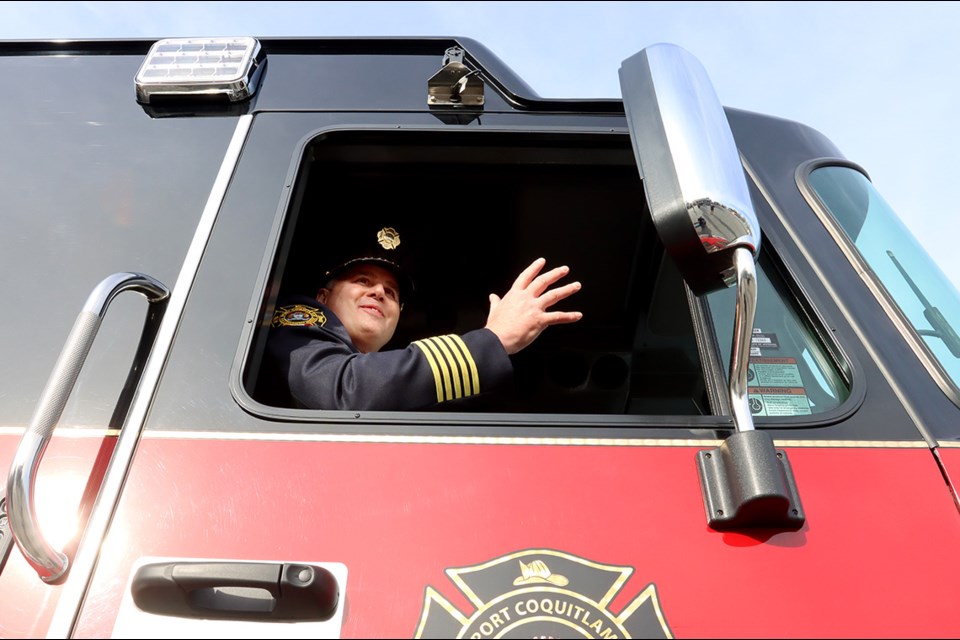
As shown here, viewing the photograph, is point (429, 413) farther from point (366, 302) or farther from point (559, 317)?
point (366, 302)

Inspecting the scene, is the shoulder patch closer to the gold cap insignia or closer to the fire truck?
the fire truck

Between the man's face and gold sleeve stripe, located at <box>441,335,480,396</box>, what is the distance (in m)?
0.73

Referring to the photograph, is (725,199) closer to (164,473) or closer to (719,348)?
(719,348)

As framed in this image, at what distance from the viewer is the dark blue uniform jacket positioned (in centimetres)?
156

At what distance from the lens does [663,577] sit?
1.06 metres

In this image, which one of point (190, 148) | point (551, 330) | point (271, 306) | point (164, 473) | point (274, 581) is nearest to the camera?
point (274, 581)

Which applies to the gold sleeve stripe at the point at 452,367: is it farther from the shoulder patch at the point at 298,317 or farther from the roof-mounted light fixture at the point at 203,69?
the roof-mounted light fixture at the point at 203,69

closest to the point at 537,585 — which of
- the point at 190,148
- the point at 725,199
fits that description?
the point at 725,199

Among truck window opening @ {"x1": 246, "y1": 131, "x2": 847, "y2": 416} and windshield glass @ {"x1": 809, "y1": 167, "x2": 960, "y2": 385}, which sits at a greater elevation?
truck window opening @ {"x1": 246, "y1": 131, "x2": 847, "y2": 416}

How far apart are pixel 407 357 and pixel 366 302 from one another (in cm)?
75

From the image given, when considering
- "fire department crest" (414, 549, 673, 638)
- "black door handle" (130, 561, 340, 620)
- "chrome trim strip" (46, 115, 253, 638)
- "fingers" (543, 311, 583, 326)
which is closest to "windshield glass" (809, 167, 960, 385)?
"fingers" (543, 311, 583, 326)

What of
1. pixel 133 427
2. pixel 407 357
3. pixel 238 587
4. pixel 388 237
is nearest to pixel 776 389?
pixel 407 357

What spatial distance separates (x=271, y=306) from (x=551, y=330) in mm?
1326

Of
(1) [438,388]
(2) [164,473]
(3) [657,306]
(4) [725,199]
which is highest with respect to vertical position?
(3) [657,306]
